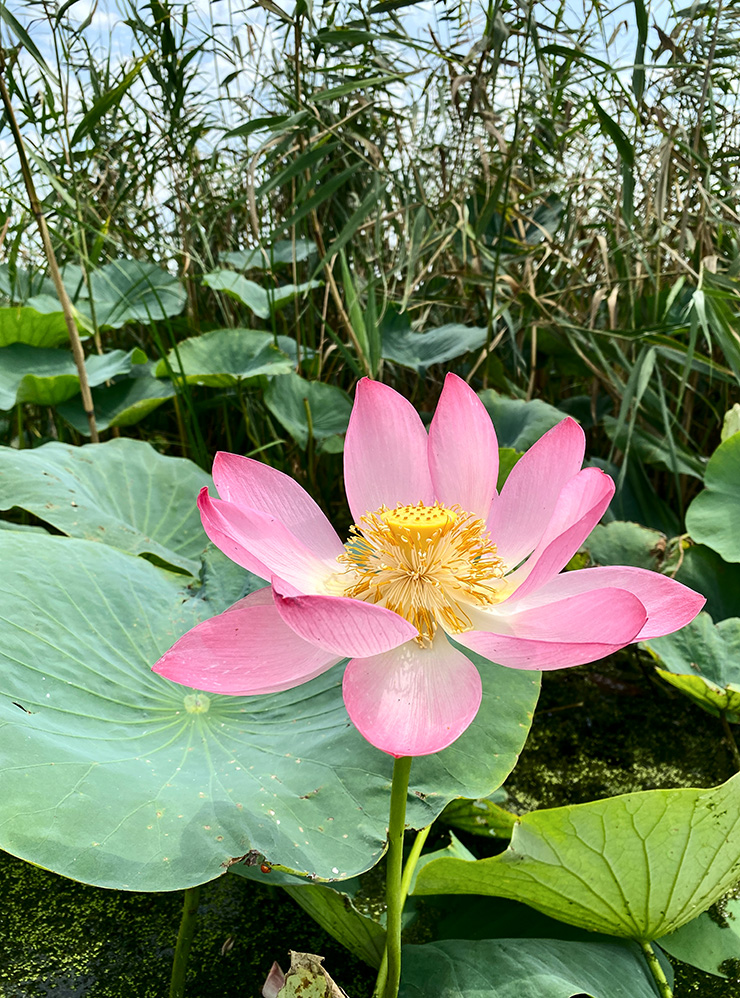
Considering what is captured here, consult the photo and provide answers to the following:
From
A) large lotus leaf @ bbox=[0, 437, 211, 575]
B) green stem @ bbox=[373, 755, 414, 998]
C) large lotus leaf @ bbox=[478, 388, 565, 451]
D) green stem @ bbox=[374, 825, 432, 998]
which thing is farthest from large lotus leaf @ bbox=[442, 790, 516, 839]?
large lotus leaf @ bbox=[478, 388, 565, 451]

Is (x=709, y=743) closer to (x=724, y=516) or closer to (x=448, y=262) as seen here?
(x=724, y=516)

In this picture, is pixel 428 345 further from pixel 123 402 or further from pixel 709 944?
pixel 709 944

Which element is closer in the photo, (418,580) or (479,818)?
(418,580)

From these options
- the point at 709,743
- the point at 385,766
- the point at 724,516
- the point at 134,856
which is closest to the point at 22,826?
the point at 134,856

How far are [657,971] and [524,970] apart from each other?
130mm

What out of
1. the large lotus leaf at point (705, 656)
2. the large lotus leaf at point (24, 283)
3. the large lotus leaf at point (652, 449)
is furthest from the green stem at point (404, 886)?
the large lotus leaf at point (24, 283)

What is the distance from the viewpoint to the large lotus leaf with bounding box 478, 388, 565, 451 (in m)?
1.35

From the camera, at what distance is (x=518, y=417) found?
1.43m

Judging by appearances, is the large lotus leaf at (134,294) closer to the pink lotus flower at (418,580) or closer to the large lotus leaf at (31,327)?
the large lotus leaf at (31,327)

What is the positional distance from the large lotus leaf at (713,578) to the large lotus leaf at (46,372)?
1.08 meters

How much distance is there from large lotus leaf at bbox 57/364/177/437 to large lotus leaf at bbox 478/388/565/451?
0.60 meters

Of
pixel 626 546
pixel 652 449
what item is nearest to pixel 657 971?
pixel 626 546

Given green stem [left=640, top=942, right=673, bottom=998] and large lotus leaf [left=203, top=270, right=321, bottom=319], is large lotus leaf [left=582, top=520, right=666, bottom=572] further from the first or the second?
large lotus leaf [left=203, top=270, right=321, bottom=319]

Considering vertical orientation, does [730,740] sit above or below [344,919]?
below
